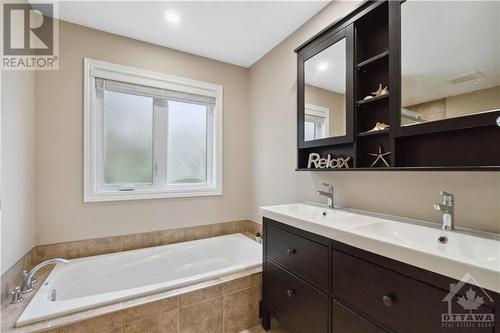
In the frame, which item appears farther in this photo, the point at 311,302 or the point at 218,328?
the point at 218,328

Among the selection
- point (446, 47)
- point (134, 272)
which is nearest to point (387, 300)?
point (446, 47)

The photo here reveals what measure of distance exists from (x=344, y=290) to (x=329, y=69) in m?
1.49

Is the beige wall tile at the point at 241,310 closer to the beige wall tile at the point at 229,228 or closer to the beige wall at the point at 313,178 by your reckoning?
the beige wall at the point at 313,178

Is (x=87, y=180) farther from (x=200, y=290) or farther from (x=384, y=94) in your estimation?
(x=384, y=94)

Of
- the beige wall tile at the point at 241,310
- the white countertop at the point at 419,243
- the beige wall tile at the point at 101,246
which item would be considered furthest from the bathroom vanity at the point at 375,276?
the beige wall tile at the point at 101,246

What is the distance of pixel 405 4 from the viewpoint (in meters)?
1.22

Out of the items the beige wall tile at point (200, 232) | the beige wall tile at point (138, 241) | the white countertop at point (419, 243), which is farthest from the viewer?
the beige wall tile at point (200, 232)

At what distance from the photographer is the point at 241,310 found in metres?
1.69

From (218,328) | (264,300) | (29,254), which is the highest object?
(29,254)

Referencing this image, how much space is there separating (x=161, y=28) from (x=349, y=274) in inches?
96.0

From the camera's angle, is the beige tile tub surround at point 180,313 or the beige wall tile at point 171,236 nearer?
the beige tile tub surround at point 180,313

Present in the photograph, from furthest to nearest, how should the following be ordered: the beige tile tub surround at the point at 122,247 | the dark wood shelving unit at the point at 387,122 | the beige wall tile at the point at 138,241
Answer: the beige wall tile at the point at 138,241 → the beige tile tub surround at the point at 122,247 → the dark wood shelving unit at the point at 387,122

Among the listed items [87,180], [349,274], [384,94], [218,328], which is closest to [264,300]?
[218,328]

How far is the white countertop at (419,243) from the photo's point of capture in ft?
2.33
